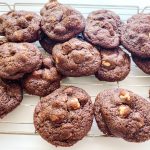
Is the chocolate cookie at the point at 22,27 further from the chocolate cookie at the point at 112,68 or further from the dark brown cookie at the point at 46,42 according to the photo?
the chocolate cookie at the point at 112,68

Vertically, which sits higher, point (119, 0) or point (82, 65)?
point (119, 0)

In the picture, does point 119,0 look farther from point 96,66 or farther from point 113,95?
point 113,95

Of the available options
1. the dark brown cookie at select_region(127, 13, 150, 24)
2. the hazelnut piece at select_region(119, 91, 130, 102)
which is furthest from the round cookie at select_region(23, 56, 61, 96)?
the dark brown cookie at select_region(127, 13, 150, 24)

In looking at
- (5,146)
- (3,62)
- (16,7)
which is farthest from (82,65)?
(16,7)

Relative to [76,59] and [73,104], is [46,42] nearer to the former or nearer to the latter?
[76,59]

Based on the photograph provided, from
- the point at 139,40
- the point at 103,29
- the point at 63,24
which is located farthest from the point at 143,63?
the point at 63,24

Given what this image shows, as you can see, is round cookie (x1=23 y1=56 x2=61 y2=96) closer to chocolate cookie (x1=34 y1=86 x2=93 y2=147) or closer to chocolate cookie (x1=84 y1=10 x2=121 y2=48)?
chocolate cookie (x1=34 y1=86 x2=93 y2=147)
